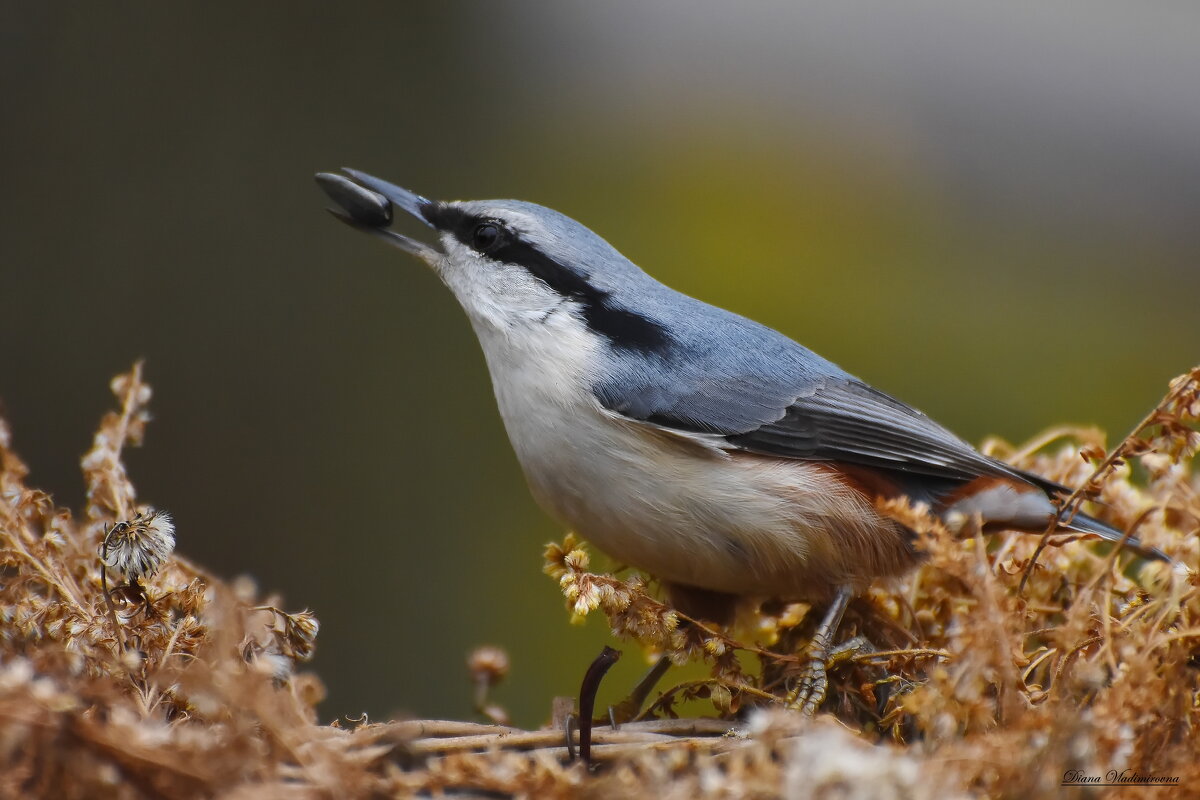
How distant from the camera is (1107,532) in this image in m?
1.94

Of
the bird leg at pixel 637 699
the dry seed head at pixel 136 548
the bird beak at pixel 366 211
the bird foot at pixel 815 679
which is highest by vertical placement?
the bird beak at pixel 366 211

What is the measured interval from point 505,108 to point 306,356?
159cm

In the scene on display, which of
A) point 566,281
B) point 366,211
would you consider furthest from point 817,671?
point 366,211

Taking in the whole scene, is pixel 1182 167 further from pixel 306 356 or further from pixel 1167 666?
pixel 1167 666

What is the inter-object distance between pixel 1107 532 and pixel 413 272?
11.3 ft

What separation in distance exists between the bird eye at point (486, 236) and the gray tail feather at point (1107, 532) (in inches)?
49.8

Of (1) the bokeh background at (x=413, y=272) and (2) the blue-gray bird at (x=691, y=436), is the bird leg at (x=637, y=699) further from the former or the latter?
(1) the bokeh background at (x=413, y=272)

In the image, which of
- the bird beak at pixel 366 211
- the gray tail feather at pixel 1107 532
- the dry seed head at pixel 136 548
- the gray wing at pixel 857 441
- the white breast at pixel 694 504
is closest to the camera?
the dry seed head at pixel 136 548

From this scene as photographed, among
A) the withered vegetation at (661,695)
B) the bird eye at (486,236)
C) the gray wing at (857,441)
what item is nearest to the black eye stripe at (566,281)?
the bird eye at (486,236)

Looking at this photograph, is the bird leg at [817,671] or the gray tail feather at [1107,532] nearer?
the bird leg at [817,671]

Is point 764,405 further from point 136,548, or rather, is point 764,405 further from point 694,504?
point 136,548

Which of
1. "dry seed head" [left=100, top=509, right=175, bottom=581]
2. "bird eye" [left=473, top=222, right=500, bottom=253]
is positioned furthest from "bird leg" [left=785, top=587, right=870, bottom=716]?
"bird eye" [left=473, top=222, right=500, bottom=253]

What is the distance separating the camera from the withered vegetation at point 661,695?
3.24 ft

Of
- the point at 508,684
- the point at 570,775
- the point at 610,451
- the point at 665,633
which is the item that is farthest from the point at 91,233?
the point at 570,775
